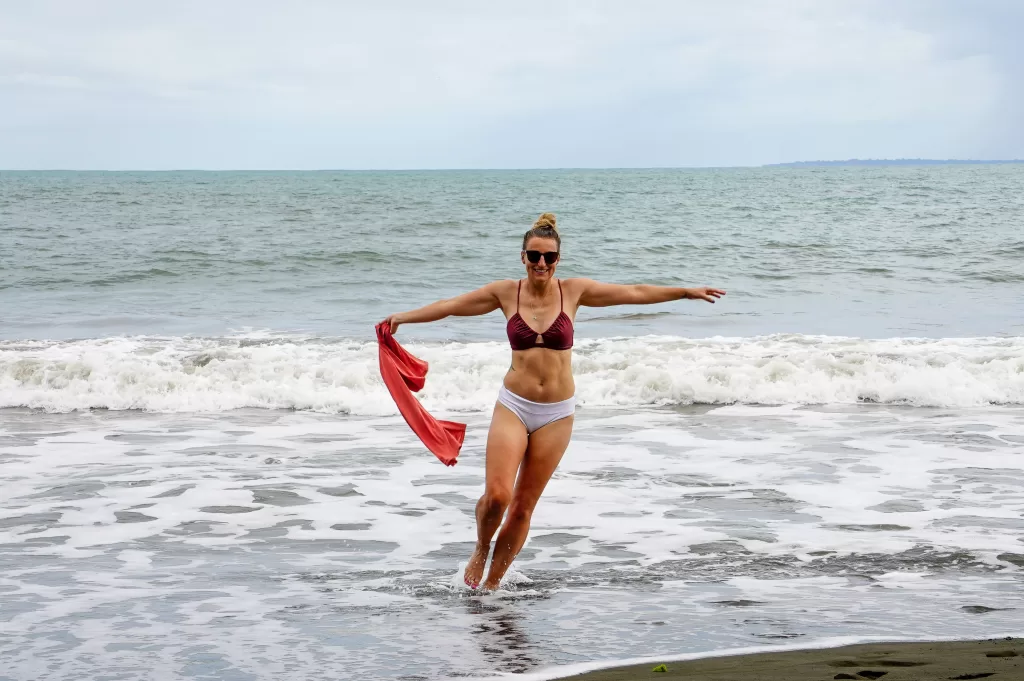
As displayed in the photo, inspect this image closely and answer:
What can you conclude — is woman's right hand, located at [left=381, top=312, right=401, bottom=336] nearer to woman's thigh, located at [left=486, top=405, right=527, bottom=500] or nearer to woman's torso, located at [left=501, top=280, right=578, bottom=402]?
woman's torso, located at [left=501, top=280, right=578, bottom=402]

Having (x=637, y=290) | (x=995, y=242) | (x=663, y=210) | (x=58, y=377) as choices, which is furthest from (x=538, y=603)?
(x=663, y=210)

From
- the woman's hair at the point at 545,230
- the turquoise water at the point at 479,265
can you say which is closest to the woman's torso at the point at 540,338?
the woman's hair at the point at 545,230

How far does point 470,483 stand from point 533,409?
3210mm

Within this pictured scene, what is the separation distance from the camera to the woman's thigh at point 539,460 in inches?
228

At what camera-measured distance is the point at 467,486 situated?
28.6 feet

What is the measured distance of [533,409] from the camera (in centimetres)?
577

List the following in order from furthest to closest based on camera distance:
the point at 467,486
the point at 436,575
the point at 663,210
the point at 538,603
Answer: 1. the point at 663,210
2. the point at 467,486
3. the point at 436,575
4. the point at 538,603

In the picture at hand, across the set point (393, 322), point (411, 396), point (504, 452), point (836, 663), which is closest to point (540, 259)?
point (393, 322)

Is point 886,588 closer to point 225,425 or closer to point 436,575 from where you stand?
point 436,575

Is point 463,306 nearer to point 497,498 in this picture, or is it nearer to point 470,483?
point 497,498

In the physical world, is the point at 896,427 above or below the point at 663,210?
below

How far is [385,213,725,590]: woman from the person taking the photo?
565cm

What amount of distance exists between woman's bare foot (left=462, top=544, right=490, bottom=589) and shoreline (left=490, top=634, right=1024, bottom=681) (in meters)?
1.32

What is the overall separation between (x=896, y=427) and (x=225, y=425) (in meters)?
7.06
